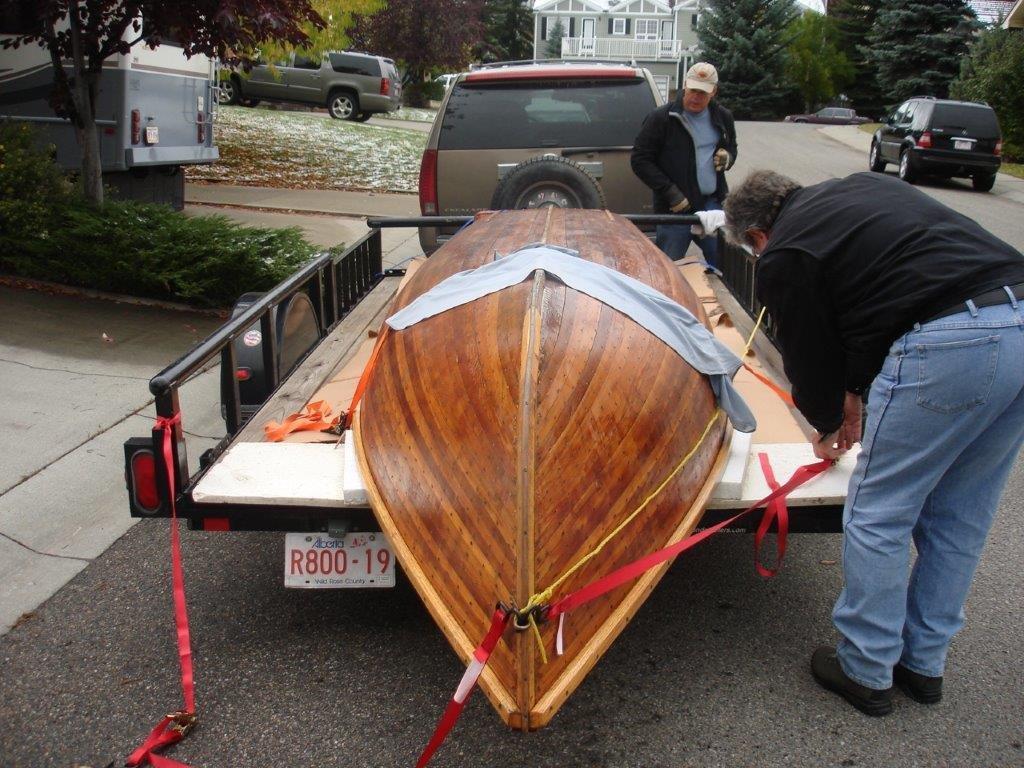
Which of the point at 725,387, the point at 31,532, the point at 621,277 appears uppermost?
the point at 621,277

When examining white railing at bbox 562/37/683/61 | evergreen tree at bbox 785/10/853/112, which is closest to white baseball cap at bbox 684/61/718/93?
evergreen tree at bbox 785/10/853/112

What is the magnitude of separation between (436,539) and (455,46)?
129ft

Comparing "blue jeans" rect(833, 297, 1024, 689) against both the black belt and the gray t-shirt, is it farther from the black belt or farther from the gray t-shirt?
the gray t-shirt

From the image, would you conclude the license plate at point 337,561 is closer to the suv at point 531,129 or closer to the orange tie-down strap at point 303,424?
the orange tie-down strap at point 303,424

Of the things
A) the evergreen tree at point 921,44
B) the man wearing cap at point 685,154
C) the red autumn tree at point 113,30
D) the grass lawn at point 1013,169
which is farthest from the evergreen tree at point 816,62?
the man wearing cap at point 685,154

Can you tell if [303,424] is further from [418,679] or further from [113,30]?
[113,30]

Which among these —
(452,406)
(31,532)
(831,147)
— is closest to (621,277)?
(452,406)

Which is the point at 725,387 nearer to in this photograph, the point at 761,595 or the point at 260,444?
the point at 761,595

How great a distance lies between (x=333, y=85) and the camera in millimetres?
28656

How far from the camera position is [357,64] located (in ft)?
94.3

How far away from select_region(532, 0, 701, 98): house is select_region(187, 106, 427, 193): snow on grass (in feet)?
133

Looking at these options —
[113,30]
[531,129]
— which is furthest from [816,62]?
[531,129]

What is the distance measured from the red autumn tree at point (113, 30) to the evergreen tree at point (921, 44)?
125 ft

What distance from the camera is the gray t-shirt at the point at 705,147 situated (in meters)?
6.91
